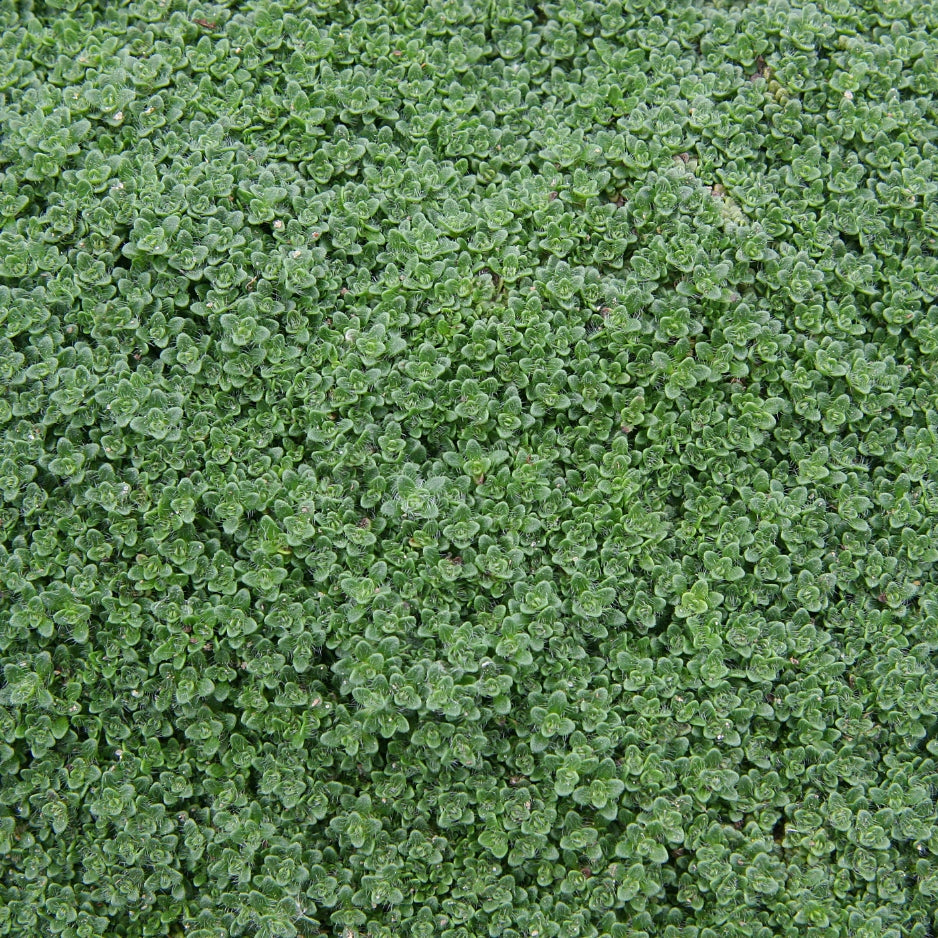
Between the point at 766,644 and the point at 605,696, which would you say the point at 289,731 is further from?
the point at 766,644

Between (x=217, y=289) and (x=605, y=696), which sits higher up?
(x=217, y=289)

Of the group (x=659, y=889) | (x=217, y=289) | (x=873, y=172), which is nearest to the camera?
(x=659, y=889)

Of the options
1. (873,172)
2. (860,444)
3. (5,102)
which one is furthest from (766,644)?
(5,102)

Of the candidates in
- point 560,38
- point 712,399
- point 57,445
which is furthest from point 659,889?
point 560,38

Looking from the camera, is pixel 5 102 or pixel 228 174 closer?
pixel 228 174

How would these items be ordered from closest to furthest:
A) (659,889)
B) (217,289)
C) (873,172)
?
(659,889) < (217,289) < (873,172)

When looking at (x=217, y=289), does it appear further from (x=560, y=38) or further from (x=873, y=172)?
(x=873, y=172)

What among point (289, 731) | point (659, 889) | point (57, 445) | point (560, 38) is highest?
point (560, 38)
